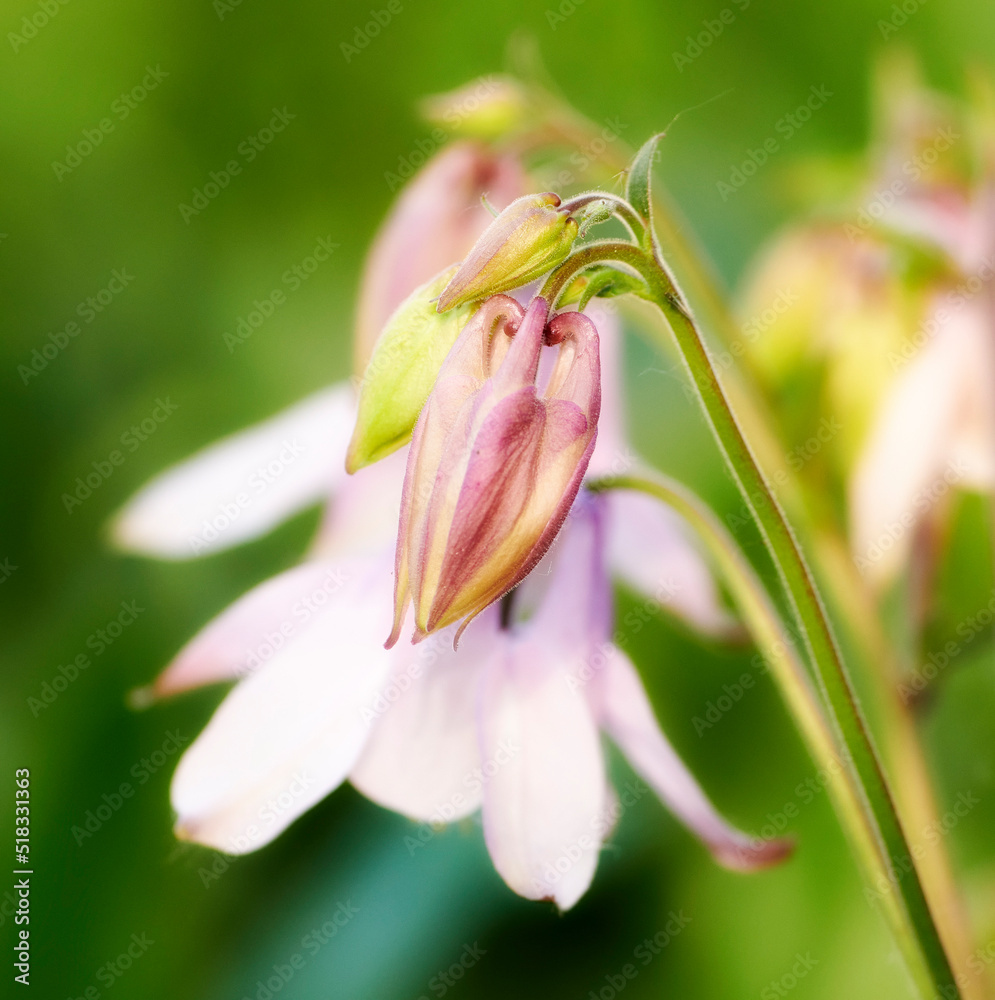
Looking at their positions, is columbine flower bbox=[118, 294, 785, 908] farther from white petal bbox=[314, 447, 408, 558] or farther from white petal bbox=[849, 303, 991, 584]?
white petal bbox=[849, 303, 991, 584]

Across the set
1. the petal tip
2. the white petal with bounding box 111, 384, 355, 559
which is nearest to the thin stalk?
the petal tip

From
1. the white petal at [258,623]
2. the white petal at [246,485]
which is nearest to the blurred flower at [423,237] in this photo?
the white petal at [246,485]

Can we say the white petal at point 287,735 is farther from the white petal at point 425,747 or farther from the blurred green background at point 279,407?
the blurred green background at point 279,407

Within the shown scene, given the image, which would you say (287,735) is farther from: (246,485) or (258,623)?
(246,485)

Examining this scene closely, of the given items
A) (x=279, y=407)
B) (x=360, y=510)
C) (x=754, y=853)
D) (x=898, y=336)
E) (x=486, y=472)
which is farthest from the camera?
(x=279, y=407)

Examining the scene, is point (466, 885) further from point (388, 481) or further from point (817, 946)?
point (388, 481)

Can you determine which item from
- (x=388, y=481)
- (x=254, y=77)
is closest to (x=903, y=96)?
(x=388, y=481)

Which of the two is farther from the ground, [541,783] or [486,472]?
[486,472]

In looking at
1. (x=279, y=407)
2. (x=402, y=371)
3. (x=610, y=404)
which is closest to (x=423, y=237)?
(x=610, y=404)
